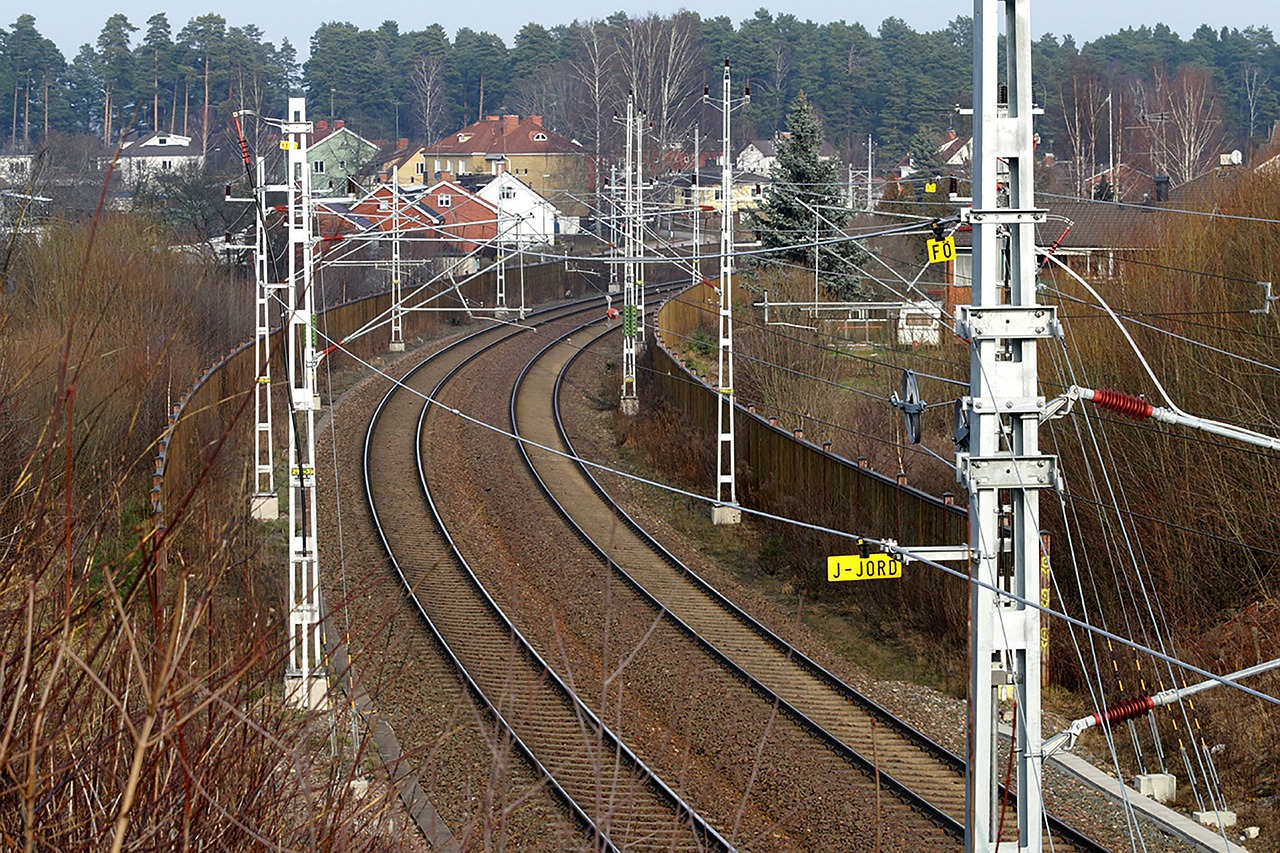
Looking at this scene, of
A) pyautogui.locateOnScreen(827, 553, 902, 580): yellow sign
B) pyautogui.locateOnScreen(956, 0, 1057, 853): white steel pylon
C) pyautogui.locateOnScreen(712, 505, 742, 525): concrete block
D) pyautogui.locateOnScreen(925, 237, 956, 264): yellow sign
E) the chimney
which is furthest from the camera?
the chimney

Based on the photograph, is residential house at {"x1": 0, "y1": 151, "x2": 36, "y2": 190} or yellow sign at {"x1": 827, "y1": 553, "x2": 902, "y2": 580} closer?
yellow sign at {"x1": 827, "y1": 553, "x2": 902, "y2": 580}

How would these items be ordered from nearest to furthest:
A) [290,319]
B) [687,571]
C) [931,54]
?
[290,319] < [687,571] < [931,54]

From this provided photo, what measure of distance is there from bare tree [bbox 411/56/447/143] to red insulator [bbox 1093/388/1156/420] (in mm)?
96715

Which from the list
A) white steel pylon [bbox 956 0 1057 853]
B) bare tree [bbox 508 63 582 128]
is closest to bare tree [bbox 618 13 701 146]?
bare tree [bbox 508 63 582 128]

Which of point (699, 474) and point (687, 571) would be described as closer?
point (687, 571)

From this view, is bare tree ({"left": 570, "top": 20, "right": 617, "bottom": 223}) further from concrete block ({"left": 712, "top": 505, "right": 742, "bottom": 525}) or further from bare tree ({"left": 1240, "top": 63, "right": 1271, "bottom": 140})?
concrete block ({"left": 712, "top": 505, "right": 742, "bottom": 525})

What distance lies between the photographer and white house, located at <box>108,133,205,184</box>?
36469 mm

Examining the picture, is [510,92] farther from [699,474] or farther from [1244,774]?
[1244,774]

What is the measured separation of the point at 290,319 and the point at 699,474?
11.3 metres

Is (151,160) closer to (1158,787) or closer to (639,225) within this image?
(639,225)

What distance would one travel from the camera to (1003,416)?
6.42 metres

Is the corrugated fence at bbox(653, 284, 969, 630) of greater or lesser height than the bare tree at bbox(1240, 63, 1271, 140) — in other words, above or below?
below

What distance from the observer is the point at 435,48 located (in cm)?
11088

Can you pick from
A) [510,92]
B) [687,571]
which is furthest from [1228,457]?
[510,92]
